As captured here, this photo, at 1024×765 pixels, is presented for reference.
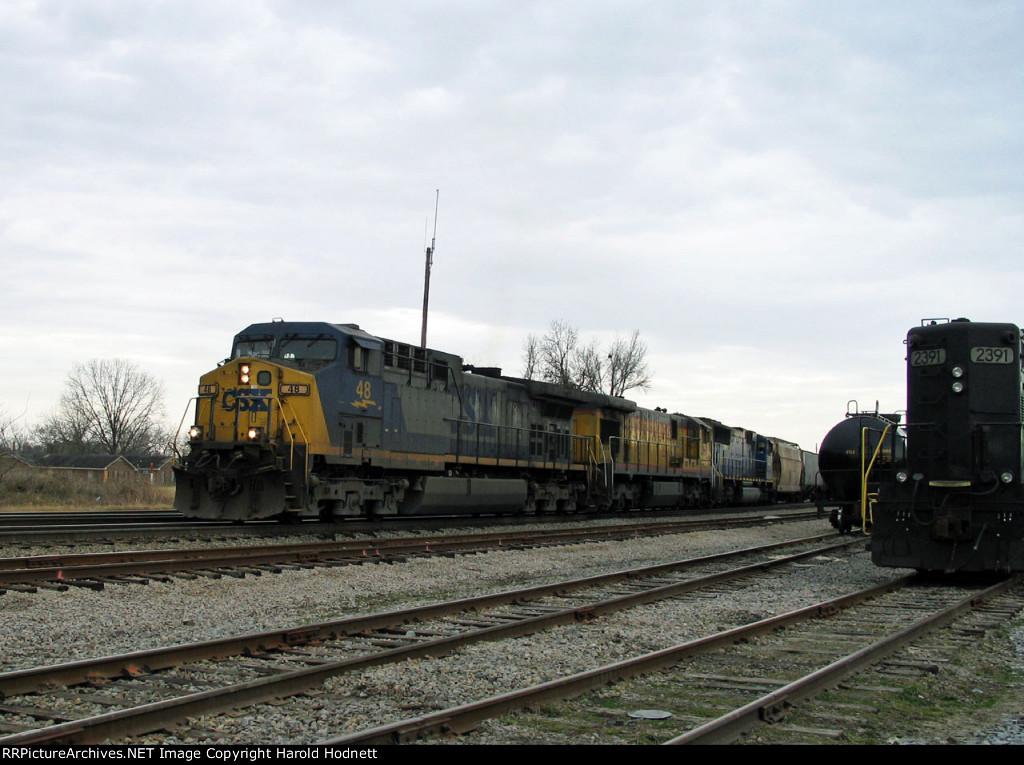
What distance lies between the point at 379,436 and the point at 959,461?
9.47 metres

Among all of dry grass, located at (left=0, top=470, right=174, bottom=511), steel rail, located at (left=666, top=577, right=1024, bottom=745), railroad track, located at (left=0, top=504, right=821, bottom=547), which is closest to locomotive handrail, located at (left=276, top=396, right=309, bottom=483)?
railroad track, located at (left=0, top=504, right=821, bottom=547)

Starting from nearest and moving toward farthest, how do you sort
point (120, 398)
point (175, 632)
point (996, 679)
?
point (996, 679) → point (175, 632) → point (120, 398)

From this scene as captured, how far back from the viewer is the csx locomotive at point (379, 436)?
48.0 ft

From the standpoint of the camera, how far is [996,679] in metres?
6.16

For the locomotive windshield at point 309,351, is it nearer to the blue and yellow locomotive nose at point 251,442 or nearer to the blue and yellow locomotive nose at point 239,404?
the blue and yellow locomotive nose at point 251,442

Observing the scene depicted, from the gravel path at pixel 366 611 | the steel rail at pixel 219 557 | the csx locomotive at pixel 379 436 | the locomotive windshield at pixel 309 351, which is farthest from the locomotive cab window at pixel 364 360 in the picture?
the gravel path at pixel 366 611

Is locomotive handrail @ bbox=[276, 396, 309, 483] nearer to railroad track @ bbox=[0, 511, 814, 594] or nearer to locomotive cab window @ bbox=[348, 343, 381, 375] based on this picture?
locomotive cab window @ bbox=[348, 343, 381, 375]

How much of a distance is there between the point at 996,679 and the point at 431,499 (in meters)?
12.5

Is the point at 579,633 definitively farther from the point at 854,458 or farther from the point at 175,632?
the point at 854,458

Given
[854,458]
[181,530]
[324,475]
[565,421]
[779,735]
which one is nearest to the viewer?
[779,735]

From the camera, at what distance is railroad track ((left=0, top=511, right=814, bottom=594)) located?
29.8 ft

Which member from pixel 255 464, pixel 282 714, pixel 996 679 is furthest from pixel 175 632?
pixel 255 464

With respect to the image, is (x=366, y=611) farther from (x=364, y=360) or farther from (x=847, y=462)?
(x=847, y=462)

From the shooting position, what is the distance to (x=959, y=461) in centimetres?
1109
